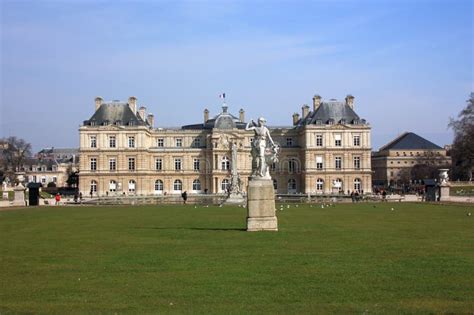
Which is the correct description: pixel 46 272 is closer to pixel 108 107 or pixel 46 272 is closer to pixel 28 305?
pixel 28 305

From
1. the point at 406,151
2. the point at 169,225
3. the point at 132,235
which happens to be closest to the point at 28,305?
the point at 132,235

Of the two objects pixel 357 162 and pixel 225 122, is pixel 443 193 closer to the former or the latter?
pixel 357 162

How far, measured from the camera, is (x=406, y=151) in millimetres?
132500

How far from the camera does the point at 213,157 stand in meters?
93.2

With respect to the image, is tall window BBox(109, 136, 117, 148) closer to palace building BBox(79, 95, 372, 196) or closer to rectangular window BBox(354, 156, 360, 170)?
palace building BBox(79, 95, 372, 196)

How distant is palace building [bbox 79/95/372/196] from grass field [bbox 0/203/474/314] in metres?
70.2

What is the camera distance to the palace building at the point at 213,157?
91.1 m

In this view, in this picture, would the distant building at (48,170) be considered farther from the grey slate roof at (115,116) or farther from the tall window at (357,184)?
the tall window at (357,184)

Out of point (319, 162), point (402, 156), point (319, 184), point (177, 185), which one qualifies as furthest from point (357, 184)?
point (402, 156)

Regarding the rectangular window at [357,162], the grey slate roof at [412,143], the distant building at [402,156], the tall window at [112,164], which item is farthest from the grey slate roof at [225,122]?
the grey slate roof at [412,143]

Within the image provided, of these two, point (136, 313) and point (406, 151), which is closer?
point (136, 313)

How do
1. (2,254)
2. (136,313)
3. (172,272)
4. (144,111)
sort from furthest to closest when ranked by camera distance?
1. (144,111)
2. (2,254)
3. (172,272)
4. (136,313)

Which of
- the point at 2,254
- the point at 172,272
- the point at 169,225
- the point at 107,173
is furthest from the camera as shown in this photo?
the point at 107,173

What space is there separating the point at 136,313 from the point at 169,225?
16.6 m
